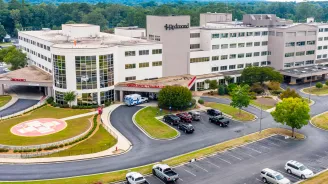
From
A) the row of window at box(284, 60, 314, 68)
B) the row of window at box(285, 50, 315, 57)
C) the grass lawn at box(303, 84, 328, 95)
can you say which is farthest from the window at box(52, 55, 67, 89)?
the row of window at box(284, 60, 314, 68)

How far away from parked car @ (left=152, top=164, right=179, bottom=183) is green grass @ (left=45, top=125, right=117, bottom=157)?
1225cm

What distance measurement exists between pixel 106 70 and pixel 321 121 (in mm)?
46320

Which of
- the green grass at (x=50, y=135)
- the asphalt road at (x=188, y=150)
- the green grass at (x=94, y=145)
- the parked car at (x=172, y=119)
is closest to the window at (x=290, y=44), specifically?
the asphalt road at (x=188, y=150)

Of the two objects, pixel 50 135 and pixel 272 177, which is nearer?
pixel 272 177

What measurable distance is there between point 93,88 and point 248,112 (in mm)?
33994

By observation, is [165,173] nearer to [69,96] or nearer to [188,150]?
[188,150]

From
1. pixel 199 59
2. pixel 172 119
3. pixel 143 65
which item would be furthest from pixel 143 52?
pixel 172 119

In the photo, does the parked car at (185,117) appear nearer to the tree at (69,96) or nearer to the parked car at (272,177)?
the tree at (69,96)

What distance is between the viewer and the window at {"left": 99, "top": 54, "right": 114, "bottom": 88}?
276ft

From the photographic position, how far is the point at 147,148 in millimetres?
61750

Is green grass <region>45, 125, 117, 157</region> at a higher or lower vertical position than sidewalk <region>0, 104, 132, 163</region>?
higher

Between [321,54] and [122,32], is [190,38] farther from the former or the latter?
[321,54]

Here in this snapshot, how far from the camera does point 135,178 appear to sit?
48.4 m

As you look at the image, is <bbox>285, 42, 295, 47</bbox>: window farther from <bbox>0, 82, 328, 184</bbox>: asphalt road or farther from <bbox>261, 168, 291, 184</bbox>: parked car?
<bbox>261, 168, 291, 184</bbox>: parked car
